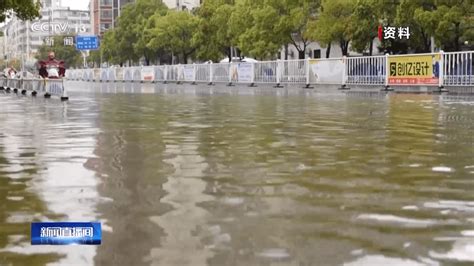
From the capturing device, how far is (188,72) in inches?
2224

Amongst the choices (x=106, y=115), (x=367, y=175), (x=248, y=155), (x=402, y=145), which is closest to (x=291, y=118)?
(x=106, y=115)

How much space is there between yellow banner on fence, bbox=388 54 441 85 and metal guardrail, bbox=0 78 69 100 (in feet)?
46.2

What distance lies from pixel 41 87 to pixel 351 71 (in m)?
14.7

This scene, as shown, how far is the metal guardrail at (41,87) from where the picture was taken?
1072 inches

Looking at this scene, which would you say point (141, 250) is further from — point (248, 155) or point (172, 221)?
point (248, 155)

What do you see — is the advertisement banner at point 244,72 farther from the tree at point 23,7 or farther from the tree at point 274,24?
the tree at point 23,7

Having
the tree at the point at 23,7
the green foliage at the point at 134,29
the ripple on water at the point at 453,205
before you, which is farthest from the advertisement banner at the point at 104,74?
the ripple on water at the point at 453,205

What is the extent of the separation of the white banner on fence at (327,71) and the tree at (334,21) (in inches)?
144

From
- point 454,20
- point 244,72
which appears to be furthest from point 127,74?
point 454,20

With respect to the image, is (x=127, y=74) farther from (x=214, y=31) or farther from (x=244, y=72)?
(x=244, y=72)

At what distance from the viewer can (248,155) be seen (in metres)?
9.31

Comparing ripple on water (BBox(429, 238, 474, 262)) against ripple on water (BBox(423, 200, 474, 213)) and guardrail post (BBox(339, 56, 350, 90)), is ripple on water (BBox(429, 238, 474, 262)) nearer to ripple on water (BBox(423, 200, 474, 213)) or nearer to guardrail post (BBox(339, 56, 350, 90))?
ripple on water (BBox(423, 200, 474, 213))

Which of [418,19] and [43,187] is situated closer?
[43,187]

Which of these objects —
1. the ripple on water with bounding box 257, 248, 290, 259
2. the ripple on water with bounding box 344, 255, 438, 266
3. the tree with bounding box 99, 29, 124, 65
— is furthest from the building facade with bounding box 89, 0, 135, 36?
the ripple on water with bounding box 344, 255, 438, 266
